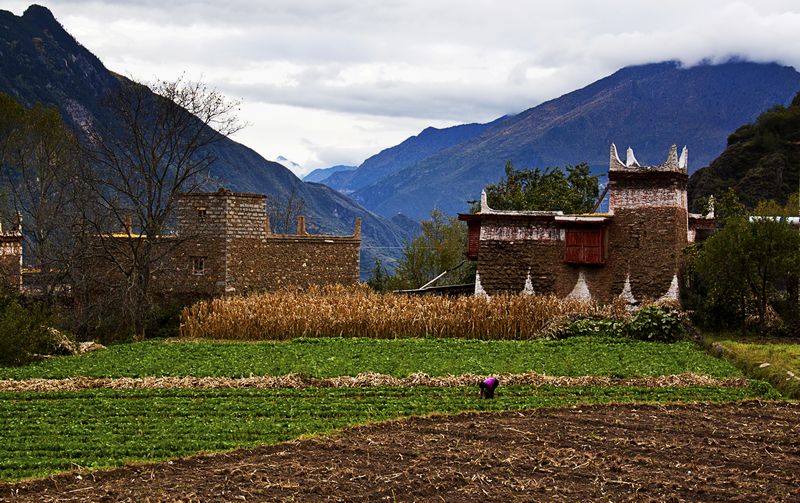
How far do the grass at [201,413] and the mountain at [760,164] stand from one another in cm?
4737

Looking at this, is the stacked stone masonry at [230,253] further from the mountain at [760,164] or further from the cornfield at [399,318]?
the mountain at [760,164]

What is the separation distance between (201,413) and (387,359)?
26.4 feet

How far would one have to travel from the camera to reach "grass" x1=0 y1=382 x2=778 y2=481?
16.0m

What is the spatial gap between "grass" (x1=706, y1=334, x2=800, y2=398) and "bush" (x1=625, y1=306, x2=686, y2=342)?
144 cm

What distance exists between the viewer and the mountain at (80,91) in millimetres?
98375

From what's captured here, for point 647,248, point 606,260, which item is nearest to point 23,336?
point 606,260

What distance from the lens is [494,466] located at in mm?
14992

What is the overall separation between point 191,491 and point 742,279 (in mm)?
23685

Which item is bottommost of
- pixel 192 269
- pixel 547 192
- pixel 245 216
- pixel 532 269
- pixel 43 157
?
pixel 192 269

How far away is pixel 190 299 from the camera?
136ft

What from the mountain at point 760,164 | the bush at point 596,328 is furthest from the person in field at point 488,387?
the mountain at point 760,164

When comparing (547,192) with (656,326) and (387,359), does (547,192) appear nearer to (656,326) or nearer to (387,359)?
(656,326)

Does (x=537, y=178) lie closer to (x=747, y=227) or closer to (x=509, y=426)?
(x=747, y=227)

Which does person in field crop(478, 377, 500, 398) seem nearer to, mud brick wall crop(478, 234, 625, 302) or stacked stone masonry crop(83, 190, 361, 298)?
mud brick wall crop(478, 234, 625, 302)
